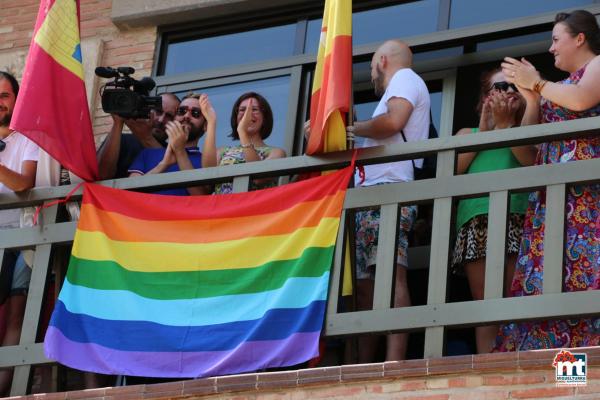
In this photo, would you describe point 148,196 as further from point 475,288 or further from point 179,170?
point 475,288

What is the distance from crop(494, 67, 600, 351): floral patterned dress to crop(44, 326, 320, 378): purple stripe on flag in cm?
104

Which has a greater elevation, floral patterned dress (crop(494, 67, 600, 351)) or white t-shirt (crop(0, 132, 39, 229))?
white t-shirt (crop(0, 132, 39, 229))

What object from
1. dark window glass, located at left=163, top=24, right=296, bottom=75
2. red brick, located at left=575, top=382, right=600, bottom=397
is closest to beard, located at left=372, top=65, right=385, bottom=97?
dark window glass, located at left=163, top=24, right=296, bottom=75

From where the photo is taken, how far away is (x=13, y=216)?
8.87m

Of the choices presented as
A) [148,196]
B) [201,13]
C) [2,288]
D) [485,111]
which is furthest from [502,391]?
[201,13]

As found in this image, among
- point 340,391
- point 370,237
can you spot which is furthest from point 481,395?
point 370,237

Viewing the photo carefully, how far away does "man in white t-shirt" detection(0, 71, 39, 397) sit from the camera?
8484mm

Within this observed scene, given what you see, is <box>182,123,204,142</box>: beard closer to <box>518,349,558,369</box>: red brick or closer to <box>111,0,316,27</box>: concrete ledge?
<box>111,0,316,27</box>: concrete ledge

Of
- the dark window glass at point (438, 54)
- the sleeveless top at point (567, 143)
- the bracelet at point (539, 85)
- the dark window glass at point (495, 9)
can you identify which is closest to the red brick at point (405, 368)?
the sleeveless top at point (567, 143)

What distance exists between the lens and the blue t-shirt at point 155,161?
28.6ft

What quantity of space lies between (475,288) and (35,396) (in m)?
2.39

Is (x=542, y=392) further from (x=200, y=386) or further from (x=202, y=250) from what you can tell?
(x=202, y=250)

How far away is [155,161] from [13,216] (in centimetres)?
92

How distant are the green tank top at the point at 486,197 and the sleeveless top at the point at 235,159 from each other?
1.25 metres
